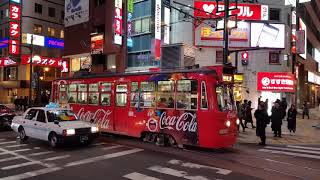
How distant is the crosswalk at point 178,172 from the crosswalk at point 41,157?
2.33m

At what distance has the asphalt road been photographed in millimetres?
10648

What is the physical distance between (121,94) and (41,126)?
13.4 feet

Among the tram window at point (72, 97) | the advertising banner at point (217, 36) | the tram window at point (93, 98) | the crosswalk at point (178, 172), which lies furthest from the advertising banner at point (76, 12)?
the crosswalk at point (178, 172)

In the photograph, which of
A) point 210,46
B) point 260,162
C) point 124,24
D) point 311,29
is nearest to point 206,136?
point 260,162

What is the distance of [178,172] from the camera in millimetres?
10945

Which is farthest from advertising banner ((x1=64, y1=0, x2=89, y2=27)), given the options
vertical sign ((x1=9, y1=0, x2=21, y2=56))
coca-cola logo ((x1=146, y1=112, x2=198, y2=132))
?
coca-cola logo ((x1=146, y1=112, x2=198, y2=132))

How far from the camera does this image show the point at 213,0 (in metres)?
34.3

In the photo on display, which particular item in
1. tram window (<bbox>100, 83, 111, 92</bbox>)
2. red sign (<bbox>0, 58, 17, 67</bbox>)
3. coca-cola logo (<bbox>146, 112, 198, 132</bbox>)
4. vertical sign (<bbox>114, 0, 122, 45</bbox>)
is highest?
vertical sign (<bbox>114, 0, 122, 45</bbox>)

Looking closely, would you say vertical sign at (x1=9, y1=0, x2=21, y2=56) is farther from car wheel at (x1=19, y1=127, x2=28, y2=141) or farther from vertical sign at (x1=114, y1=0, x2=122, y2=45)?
car wheel at (x1=19, y1=127, x2=28, y2=141)

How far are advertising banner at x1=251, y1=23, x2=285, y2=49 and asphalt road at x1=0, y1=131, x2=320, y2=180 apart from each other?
18.3m

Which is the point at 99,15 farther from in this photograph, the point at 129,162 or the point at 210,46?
the point at 129,162

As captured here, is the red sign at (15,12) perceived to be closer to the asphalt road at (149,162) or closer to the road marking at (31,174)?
the asphalt road at (149,162)

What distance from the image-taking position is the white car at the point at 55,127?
48.6 feet

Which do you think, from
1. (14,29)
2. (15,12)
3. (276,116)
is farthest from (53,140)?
(15,12)
